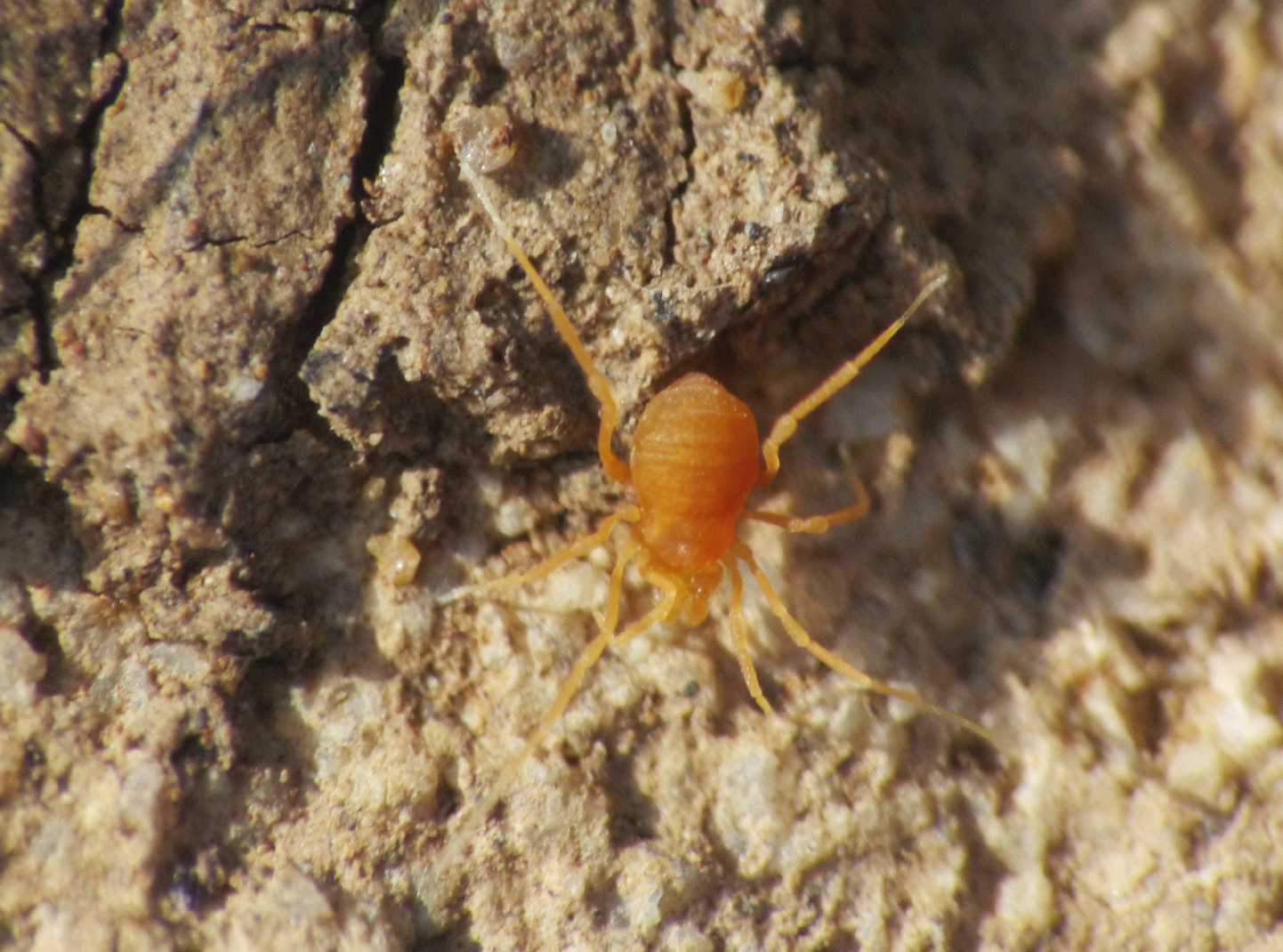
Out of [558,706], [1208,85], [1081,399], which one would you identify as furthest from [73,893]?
[1208,85]

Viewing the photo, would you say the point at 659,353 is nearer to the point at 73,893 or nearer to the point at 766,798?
the point at 766,798

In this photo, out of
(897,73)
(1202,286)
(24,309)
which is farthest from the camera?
(1202,286)

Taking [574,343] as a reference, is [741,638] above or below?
below

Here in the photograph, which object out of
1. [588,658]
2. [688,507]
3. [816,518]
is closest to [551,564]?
[588,658]

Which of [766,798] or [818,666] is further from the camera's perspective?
[818,666]

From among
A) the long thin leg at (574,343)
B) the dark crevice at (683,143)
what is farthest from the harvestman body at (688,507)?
the dark crevice at (683,143)

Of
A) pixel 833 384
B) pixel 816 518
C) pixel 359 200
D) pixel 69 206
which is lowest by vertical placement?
pixel 816 518

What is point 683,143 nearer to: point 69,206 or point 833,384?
point 833,384
